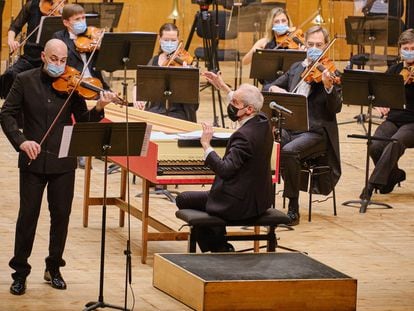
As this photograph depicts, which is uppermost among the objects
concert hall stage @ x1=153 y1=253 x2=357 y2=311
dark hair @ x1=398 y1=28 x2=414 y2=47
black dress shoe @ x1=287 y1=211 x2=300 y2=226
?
dark hair @ x1=398 y1=28 x2=414 y2=47

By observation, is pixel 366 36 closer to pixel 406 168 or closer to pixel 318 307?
pixel 406 168

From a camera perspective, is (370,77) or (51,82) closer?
(51,82)

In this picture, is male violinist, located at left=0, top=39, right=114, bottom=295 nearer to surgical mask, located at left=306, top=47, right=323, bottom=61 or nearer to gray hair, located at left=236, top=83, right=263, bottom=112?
gray hair, located at left=236, top=83, right=263, bottom=112

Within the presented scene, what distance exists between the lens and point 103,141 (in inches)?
272

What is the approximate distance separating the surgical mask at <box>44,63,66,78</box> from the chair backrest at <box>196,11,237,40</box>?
6.10 metres

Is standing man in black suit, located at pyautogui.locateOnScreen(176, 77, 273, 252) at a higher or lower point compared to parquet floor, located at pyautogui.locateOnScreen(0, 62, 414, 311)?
higher

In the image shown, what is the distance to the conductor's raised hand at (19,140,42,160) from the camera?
23.3ft

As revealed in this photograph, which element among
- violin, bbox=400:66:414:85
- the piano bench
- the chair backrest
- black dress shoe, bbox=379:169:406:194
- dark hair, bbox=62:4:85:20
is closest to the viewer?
the piano bench

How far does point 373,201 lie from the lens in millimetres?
10703

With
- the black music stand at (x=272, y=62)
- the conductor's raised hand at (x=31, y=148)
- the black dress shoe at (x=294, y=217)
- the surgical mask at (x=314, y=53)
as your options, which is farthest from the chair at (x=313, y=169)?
the conductor's raised hand at (x=31, y=148)

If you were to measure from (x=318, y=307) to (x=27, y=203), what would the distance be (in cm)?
196

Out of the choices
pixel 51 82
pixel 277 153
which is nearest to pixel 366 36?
pixel 277 153

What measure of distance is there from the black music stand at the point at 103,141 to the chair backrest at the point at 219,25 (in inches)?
254

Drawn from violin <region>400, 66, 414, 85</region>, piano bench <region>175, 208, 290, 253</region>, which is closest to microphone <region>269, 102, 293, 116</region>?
piano bench <region>175, 208, 290, 253</region>
